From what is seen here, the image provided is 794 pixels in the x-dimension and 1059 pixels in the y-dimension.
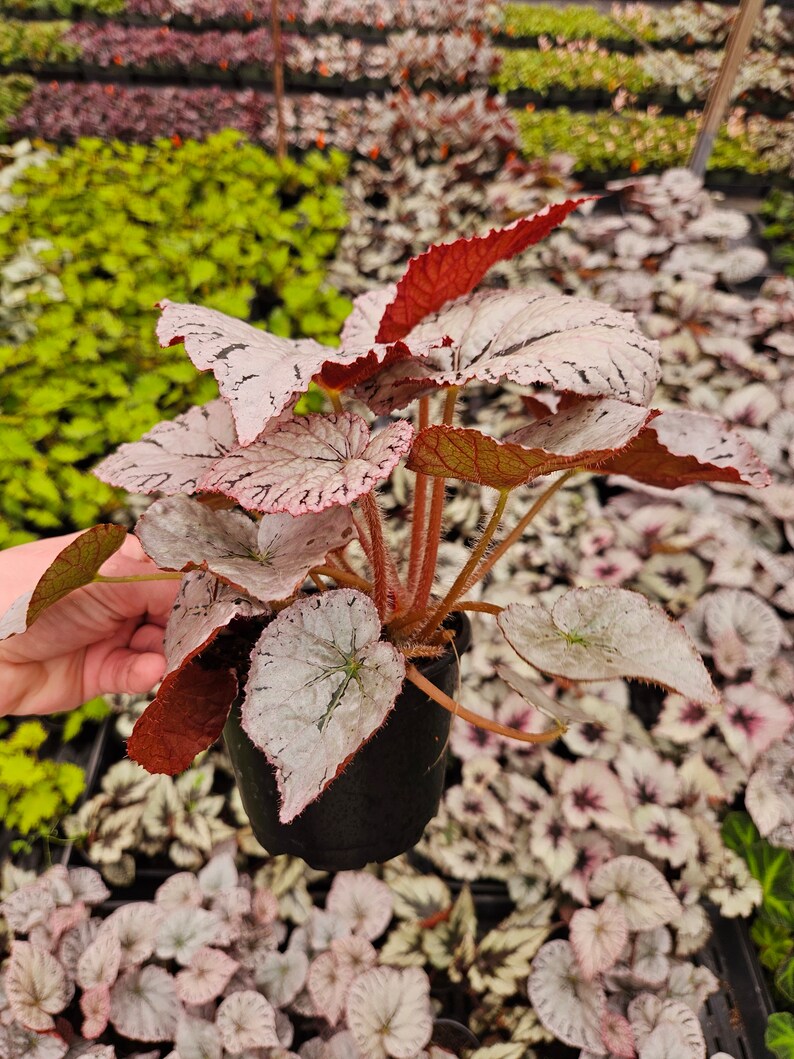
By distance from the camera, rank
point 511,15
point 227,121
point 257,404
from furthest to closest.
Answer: point 511,15
point 227,121
point 257,404

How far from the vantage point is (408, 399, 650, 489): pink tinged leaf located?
1.57 feet

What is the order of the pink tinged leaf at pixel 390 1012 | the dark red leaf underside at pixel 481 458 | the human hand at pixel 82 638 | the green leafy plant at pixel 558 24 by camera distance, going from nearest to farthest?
the dark red leaf underside at pixel 481 458, the human hand at pixel 82 638, the pink tinged leaf at pixel 390 1012, the green leafy plant at pixel 558 24

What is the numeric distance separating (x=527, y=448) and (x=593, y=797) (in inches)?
36.1

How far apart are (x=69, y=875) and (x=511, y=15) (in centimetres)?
Result: 556

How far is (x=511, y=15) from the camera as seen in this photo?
4715 mm

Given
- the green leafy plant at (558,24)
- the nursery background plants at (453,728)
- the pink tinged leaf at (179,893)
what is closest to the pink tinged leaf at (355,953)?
the nursery background plants at (453,728)

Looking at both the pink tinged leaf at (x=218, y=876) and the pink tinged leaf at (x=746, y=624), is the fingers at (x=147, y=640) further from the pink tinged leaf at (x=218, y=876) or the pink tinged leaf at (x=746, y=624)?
the pink tinged leaf at (x=746, y=624)

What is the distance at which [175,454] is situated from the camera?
678 millimetres

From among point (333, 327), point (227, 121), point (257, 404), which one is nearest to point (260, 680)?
point (257, 404)

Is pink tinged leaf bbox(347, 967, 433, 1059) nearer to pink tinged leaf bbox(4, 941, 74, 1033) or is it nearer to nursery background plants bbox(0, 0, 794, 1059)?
nursery background plants bbox(0, 0, 794, 1059)

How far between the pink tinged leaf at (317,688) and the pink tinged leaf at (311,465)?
11 centimetres

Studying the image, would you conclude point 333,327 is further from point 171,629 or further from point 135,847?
point 171,629

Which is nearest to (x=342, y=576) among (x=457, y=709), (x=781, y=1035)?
(x=457, y=709)

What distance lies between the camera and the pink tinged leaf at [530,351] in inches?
20.4
